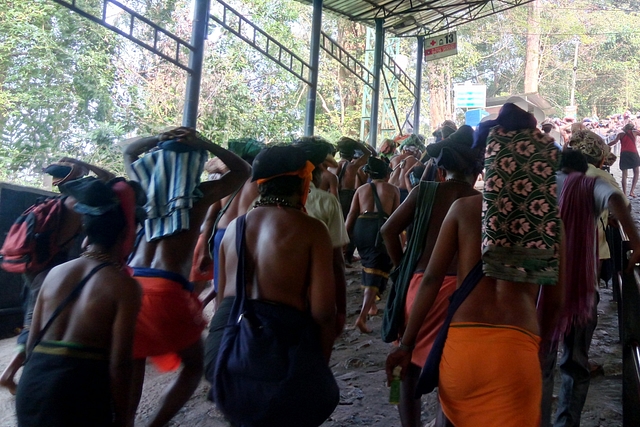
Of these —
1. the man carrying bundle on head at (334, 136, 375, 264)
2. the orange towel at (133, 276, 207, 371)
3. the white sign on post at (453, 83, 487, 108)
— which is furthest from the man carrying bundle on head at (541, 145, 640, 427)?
the white sign on post at (453, 83, 487, 108)

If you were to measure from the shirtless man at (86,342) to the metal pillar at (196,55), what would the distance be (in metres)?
5.29

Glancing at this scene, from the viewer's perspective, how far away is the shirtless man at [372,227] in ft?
19.0

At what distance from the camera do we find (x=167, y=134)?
3311 millimetres

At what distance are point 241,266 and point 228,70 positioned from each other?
41.6 feet

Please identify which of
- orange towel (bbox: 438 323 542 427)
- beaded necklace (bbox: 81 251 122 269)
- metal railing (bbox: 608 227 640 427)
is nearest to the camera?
orange towel (bbox: 438 323 542 427)

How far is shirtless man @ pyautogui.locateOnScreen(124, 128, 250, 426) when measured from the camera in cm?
300

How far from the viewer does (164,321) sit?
9.84ft

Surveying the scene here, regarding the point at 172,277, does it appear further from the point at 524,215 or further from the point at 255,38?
the point at 255,38

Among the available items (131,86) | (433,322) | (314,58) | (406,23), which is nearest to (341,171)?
(314,58)

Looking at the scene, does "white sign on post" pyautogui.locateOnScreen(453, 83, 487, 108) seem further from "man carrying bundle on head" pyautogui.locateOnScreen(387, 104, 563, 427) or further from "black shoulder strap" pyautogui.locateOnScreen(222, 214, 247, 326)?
"black shoulder strap" pyautogui.locateOnScreen(222, 214, 247, 326)

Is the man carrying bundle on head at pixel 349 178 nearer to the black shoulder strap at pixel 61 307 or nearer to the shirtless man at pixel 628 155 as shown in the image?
the black shoulder strap at pixel 61 307

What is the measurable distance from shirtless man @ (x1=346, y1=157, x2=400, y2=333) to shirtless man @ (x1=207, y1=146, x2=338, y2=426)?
10.7 ft

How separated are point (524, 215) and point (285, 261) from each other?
95 centimetres

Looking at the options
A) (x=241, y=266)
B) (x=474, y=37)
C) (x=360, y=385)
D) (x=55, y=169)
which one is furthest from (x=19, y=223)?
(x=474, y=37)
